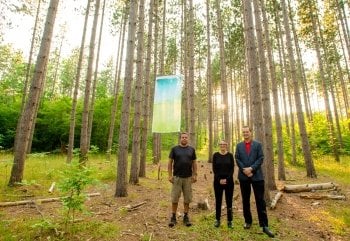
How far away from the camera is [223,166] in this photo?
5727 mm

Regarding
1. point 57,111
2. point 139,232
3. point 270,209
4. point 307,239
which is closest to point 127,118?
point 139,232

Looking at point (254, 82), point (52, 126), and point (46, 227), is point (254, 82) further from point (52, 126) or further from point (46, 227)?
point (52, 126)

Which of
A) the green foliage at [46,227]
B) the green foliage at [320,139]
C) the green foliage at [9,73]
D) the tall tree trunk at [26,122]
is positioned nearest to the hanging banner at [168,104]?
the tall tree trunk at [26,122]

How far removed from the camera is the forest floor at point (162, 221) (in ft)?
16.7

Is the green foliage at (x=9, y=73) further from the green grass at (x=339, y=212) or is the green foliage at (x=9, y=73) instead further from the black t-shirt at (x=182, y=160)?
the green grass at (x=339, y=212)

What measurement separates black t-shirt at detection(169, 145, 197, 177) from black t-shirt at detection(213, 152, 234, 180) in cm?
50

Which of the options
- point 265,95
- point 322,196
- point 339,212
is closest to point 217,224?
point 339,212

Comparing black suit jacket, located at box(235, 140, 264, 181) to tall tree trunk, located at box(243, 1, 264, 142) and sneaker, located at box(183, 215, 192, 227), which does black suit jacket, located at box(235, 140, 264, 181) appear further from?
sneaker, located at box(183, 215, 192, 227)

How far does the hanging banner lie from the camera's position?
7.82 metres

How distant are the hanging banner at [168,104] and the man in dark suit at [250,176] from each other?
2.50 metres

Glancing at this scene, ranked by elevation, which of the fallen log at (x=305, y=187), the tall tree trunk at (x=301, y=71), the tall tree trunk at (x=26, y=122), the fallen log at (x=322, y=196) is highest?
the tall tree trunk at (x=301, y=71)

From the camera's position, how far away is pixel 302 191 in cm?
888

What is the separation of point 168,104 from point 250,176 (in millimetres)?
3301

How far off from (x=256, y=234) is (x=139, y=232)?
212cm
